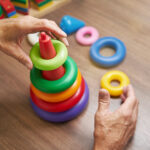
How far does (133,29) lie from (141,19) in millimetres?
112

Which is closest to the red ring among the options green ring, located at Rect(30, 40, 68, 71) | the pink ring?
green ring, located at Rect(30, 40, 68, 71)

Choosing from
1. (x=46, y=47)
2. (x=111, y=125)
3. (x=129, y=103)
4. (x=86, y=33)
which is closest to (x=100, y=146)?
(x=111, y=125)

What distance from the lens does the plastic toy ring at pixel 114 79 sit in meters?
1.08

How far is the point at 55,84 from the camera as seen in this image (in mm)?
909

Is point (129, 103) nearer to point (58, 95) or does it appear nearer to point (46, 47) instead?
point (58, 95)

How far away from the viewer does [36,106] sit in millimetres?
1042

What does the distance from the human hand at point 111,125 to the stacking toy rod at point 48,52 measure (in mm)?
202

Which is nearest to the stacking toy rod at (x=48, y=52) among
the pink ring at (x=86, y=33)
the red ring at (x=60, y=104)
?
the red ring at (x=60, y=104)

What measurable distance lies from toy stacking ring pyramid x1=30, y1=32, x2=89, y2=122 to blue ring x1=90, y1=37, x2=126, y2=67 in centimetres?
21

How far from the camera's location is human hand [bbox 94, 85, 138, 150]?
2.65ft

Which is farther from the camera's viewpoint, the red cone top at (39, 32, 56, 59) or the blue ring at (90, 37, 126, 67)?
the blue ring at (90, 37, 126, 67)

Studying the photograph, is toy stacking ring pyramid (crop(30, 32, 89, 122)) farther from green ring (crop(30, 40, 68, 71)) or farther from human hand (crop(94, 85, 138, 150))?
human hand (crop(94, 85, 138, 150))

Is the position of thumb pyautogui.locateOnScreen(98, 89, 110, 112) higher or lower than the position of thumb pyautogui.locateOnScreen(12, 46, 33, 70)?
lower

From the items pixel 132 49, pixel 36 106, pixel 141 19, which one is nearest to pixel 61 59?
pixel 36 106
